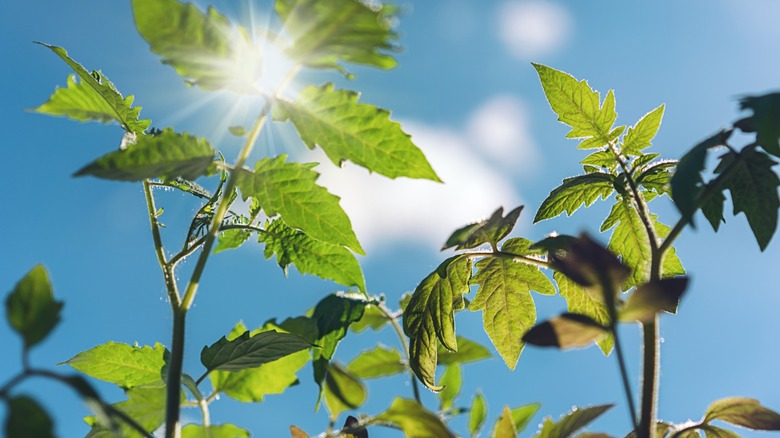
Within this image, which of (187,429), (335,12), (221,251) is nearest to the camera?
(335,12)

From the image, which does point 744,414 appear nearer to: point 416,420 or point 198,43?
point 416,420

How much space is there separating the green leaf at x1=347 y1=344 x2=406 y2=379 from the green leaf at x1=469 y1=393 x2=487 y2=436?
15.3 inches

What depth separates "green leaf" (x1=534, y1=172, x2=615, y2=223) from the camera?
1.42m

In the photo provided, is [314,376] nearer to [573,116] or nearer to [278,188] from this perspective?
[278,188]

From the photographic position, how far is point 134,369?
128 cm

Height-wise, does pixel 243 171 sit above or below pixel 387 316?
above

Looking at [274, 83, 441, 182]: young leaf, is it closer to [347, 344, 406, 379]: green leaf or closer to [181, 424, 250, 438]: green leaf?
[181, 424, 250, 438]: green leaf

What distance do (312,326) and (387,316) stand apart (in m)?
0.34

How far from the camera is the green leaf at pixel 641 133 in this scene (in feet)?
4.88

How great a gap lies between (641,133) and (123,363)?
46.8 inches

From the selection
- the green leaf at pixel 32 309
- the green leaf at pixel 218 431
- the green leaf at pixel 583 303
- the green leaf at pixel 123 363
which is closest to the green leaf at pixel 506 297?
the green leaf at pixel 583 303

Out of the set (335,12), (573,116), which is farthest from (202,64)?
(573,116)

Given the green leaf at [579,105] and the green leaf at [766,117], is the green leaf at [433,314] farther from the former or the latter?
the green leaf at [766,117]

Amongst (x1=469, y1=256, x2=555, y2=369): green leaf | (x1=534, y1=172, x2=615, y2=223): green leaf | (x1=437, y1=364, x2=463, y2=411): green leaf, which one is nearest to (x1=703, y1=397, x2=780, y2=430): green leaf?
(x1=469, y1=256, x2=555, y2=369): green leaf
